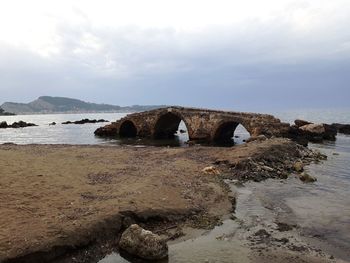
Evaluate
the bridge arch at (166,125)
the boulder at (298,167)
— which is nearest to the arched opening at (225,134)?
the bridge arch at (166,125)

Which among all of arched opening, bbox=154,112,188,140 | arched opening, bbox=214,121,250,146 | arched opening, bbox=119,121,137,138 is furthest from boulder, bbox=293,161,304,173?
arched opening, bbox=119,121,137,138

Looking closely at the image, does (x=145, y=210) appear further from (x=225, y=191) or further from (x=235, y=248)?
(x=225, y=191)

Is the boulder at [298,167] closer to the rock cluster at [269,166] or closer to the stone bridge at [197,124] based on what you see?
A: the rock cluster at [269,166]

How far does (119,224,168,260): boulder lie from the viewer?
1107cm

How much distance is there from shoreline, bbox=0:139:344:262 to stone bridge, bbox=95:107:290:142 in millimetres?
13331

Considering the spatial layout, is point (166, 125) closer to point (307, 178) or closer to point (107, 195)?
point (307, 178)

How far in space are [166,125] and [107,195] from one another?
128 feet

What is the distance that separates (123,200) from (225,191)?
5615mm

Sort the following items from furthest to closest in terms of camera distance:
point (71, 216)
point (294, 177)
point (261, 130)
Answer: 1. point (261, 130)
2. point (294, 177)
3. point (71, 216)

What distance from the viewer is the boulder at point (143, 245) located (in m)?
11.1

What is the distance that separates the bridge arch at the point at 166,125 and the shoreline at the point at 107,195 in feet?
80.3

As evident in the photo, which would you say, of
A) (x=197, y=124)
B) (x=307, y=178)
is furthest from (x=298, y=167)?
(x=197, y=124)

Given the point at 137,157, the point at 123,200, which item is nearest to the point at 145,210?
the point at 123,200

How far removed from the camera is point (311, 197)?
18578 mm
